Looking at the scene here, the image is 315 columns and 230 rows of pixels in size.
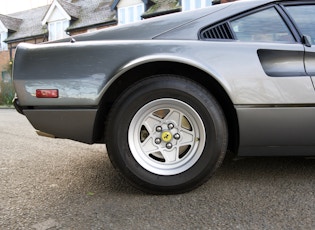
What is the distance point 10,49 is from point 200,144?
26.3 meters

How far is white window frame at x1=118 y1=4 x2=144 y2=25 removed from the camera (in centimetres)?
1891

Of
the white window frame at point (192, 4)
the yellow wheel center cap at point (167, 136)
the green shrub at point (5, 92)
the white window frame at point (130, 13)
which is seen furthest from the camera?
the white window frame at point (130, 13)

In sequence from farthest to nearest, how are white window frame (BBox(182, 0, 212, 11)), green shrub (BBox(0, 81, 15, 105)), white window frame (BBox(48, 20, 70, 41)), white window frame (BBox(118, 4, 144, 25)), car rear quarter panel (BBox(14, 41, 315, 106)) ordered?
white window frame (BBox(48, 20, 70, 41)) → white window frame (BBox(118, 4, 144, 25)) → green shrub (BBox(0, 81, 15, 105)) → white window frame (BBox(182, 0, 212, 11)) → car rear quarter panel (BBox(14, 41, 315, 106))

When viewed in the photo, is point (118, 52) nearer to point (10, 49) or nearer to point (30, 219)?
point (30, 219)

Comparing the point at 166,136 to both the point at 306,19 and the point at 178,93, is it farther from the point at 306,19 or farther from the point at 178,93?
the point at 306,19

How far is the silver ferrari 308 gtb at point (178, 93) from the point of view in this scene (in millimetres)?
2014

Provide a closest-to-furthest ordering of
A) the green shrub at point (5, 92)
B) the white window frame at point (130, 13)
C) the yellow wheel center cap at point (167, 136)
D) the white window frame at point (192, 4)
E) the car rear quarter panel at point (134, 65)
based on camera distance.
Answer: the car rear quarter panel at point (134, 65) < the yellow wheel center cap at point (167, 136) < the white window frame at point (192, 4) < the green shrub at point (5, 92) < the white window frame at point (130, 13)

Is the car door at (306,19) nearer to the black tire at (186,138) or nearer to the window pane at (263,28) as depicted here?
the window pane at (263,28)

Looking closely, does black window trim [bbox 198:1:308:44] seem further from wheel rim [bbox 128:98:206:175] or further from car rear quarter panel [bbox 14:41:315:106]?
wheel rim [bbox 128:98:206:175]

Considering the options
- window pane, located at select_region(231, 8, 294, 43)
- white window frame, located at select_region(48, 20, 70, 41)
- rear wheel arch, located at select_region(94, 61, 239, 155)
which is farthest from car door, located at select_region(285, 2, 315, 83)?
white window frame, located at select_region(48, 20, 70, 41)

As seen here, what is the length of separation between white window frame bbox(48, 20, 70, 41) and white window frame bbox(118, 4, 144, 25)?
191 inches

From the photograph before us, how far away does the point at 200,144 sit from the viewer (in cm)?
207

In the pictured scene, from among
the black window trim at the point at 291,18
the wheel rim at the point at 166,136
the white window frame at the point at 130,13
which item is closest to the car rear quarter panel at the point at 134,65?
the black window trim at the point at 291,18

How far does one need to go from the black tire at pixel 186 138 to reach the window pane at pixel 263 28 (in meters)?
0.54
